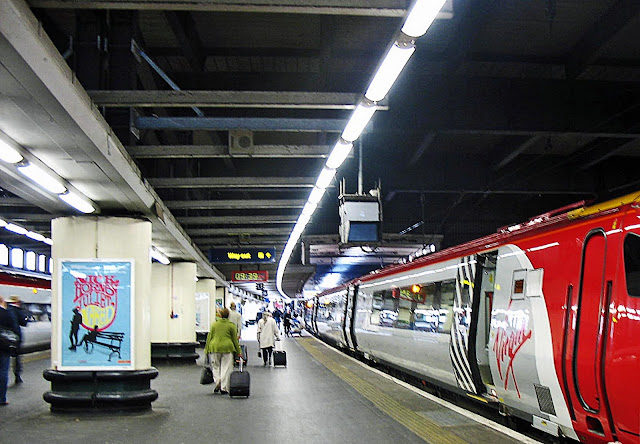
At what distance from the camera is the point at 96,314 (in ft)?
33.7

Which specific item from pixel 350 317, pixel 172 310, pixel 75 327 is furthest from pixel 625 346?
pixel 350 317

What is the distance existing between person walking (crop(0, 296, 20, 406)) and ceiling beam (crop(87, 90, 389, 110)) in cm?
519

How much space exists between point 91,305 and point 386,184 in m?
6.83

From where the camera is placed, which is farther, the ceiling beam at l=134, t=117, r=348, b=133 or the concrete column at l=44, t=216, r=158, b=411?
the concrete column at l=44, t=216, r=158, b=411

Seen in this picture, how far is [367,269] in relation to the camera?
34.7m

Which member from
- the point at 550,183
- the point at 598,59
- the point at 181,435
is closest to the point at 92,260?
the point at 181,435

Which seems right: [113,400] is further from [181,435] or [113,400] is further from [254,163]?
[254,163]

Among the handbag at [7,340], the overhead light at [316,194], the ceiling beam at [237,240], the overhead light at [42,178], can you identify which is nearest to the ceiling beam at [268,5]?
the overhead light at [42,178]

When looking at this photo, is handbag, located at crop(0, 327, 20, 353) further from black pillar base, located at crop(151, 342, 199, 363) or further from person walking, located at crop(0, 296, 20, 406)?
black pillar base, located at crop(151, 342, 199, 363)

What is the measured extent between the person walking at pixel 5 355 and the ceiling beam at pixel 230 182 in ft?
9.72

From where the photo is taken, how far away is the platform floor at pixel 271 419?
777 centimetres

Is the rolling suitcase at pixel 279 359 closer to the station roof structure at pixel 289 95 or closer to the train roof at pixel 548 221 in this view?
the station roof structure at pixel 289 95

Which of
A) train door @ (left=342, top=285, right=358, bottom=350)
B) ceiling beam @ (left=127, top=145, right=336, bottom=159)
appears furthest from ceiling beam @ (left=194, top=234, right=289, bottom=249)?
ceiling beam @ (left=127, top=145, right=336, bottom=159)

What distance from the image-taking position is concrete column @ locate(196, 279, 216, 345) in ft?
88.4
